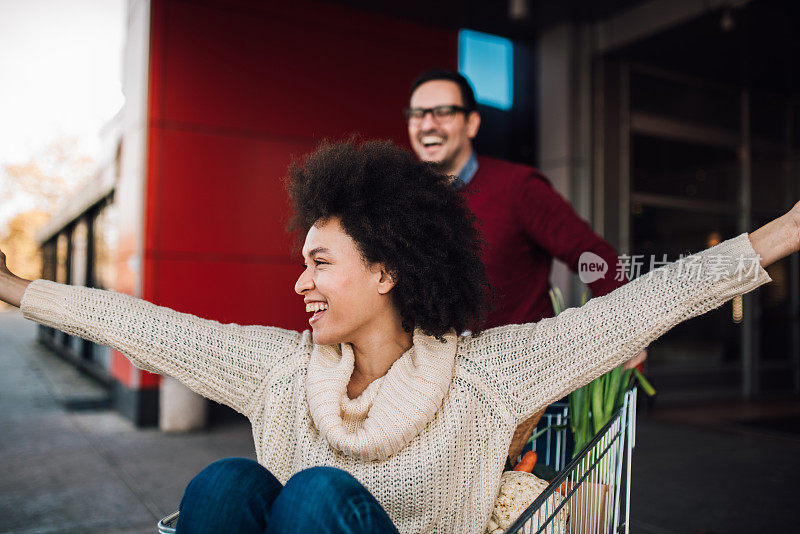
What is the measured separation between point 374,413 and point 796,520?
3.43 metres

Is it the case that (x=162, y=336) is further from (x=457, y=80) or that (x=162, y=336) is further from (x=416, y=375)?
(x=457, y=80)

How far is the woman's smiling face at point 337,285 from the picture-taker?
5.38 feet

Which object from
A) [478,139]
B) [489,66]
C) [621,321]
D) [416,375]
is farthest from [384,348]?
[489,66]

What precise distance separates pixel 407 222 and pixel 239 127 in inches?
188

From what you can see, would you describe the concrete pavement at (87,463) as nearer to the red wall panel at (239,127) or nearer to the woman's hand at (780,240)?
the red wall panel at (239,127)

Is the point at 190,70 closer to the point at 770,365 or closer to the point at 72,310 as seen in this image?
the point at 72,310

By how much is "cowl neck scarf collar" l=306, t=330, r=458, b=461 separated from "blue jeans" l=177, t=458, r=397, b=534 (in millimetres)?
123

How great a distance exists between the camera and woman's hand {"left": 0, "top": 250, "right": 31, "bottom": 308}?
1.62 meters

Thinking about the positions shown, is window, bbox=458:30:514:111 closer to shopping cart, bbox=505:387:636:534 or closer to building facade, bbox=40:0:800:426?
building facade, bbox=40:0:800:426

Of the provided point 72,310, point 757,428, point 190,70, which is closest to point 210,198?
point 190,70

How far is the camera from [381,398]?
5.24ft

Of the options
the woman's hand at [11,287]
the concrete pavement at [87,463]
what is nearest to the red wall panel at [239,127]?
the concrete pavement at [87,463]

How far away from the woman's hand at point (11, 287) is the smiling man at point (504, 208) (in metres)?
1.34

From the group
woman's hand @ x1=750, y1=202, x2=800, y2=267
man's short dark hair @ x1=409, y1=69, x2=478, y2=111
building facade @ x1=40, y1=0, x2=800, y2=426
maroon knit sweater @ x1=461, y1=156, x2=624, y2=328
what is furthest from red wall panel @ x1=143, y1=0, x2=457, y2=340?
woman's hand @ x1=750, y1=202, x2=800, y2=267
